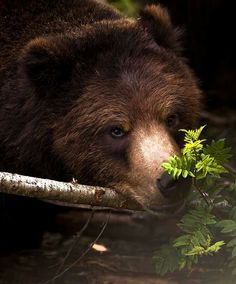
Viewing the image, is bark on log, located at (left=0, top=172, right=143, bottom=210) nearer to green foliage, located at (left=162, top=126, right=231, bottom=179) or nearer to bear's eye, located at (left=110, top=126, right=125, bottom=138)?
bear's eye, located at (left=110, top=126, right=125, bottom=138)

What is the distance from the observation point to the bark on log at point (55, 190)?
5.50m

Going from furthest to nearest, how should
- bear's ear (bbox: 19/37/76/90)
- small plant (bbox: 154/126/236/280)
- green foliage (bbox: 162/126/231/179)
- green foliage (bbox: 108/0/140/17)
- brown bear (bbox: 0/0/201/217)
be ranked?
green foliage (bbox: 108/0/140/17), bear's ear (bbox: 19/37/76/90), brown bear (bbox: 0/0/201/217), small plant (bbox: 154/126/236/280), green foliage (bbox: 162/126/231/179)

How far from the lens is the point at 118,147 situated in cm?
609

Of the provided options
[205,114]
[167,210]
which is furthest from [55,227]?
[205,114]

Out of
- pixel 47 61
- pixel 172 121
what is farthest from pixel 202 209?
pixel 47 61

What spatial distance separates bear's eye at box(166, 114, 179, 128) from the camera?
6281 millimetres

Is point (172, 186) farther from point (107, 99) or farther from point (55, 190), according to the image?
point (107, 99)

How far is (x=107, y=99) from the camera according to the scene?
20.1 ft

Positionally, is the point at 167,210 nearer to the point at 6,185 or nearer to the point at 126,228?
the point at 6,185

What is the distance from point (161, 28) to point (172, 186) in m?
1.77

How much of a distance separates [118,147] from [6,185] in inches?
40.3

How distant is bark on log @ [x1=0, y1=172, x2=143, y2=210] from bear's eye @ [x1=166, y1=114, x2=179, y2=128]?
799 millimetres

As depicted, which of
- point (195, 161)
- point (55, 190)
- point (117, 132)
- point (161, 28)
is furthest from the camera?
point (161, 28)

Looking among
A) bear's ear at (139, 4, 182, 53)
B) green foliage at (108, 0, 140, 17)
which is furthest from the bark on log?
green foliage at (108, 0, 140, 17)
